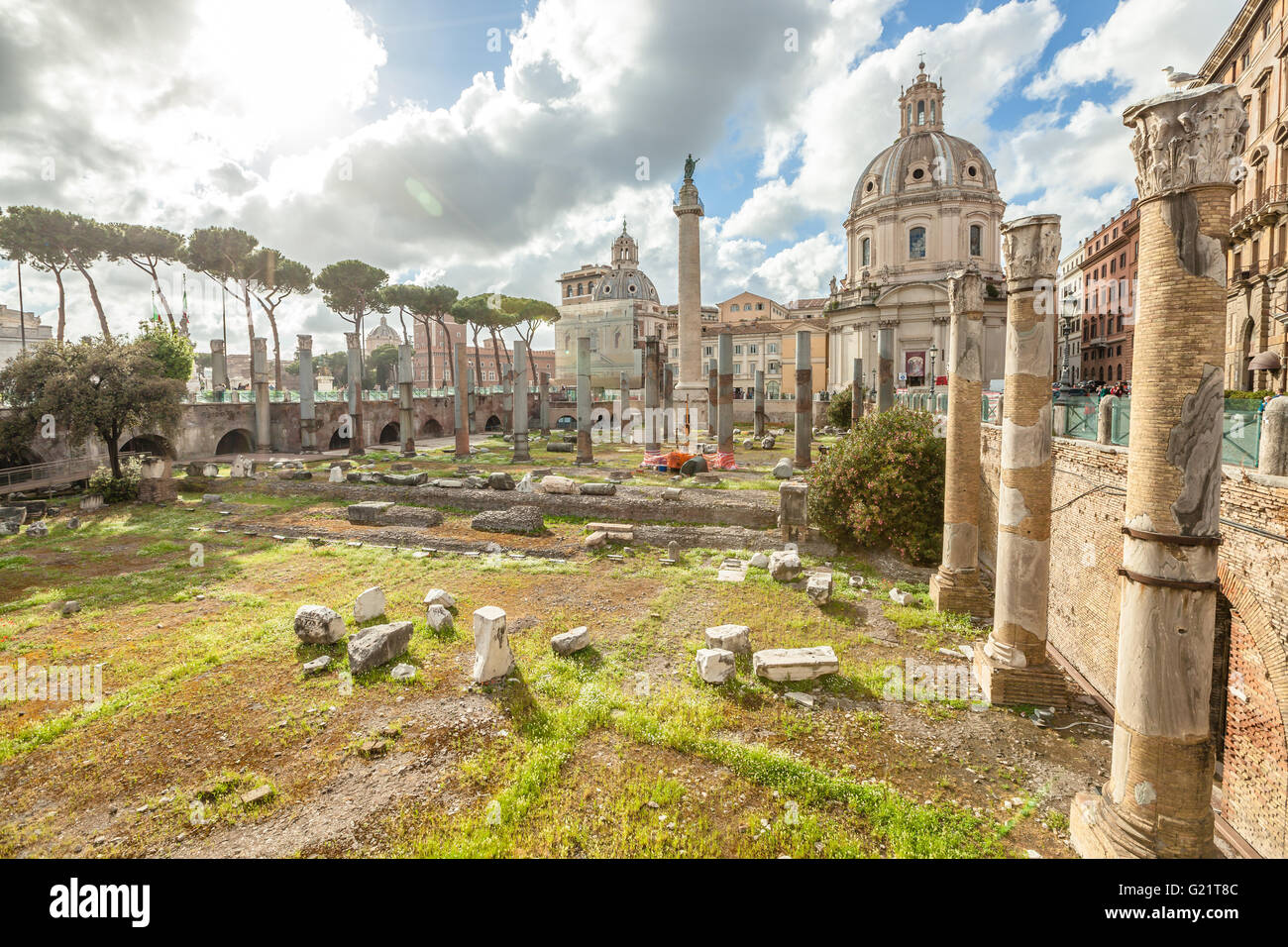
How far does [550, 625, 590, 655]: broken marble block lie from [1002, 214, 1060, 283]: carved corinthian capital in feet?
21.0

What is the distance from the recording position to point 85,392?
18.3m

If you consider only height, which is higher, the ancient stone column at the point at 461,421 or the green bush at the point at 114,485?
the ancient stone column at the point at 461,421

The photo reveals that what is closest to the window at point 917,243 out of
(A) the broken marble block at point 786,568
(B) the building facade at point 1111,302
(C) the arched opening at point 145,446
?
(B) the building facade at point 1111,302

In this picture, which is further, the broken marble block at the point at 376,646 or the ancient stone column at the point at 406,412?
the ancient stone column at the point at 406,412

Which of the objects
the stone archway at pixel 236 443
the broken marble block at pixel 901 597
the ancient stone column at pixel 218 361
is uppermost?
the ancient stone column at pixel 218 361

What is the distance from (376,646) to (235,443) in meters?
30.0

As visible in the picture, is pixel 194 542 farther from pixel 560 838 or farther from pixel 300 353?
pixel 300 353

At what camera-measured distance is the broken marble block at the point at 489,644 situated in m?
6.79

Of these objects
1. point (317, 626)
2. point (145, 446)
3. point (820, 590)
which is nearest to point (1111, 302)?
point (820, 590)

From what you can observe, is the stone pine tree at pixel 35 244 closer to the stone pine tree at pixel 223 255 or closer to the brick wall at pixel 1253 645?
the stone pine tree at pixel 223 255

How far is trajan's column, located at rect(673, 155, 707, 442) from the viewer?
30.8 m

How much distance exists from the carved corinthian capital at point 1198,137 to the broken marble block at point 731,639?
568cm

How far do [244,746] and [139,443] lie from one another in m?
27.9

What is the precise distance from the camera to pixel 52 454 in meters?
21.4
